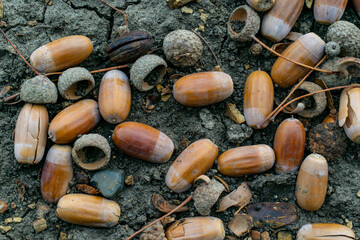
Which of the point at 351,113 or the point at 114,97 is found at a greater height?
the point at 351,113

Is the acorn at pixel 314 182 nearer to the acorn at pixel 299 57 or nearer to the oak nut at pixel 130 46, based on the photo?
the acorn at pixel 299 57

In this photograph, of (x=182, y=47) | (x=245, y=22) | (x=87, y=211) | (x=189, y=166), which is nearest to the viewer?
(x=87, y=211)

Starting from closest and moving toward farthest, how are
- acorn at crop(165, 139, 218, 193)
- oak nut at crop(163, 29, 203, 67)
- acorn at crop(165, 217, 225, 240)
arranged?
acorn at crop(165, 217, 225, 240)
acorn at crop(165, 139, 218, 193)
oak nut at crop(163, 29, 203, 67)

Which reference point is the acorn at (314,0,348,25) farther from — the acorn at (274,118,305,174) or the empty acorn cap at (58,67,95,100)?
the empty acorn cap at (58,67,95,100)

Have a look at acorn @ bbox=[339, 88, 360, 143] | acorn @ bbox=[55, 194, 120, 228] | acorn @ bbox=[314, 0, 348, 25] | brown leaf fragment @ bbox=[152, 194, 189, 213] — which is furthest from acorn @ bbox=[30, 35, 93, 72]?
acorn @ bbox=[339, 88, 360, 143]

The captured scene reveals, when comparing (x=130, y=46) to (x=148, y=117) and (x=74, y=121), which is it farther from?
(x=74, y=121)

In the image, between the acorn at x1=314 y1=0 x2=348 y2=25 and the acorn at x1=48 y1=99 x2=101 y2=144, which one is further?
the acorn at x1=314 y1=0 x2=348 y2=25

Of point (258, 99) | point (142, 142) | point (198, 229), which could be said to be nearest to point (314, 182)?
point (258, 99)

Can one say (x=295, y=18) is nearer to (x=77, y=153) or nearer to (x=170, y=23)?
(x=170, y=23)
